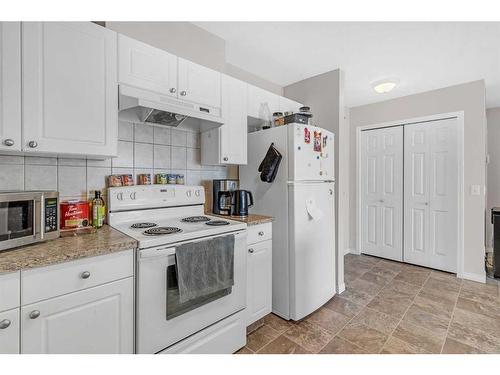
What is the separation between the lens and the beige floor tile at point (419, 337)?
5.87ft

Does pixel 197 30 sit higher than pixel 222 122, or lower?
higher

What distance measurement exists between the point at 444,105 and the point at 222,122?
120 inches

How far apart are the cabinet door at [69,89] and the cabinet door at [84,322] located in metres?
0.77

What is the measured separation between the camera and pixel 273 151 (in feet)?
6.97

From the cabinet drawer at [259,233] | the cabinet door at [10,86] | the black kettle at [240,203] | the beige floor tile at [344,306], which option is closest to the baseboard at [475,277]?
the beige floor tile at [344,306]

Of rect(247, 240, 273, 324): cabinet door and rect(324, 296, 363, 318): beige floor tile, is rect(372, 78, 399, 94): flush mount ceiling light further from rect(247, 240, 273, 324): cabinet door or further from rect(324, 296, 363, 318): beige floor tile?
rect(324, 296, 363, 318): beige floor tile

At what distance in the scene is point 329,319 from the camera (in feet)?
7.07

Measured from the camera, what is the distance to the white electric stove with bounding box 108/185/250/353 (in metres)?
1.31

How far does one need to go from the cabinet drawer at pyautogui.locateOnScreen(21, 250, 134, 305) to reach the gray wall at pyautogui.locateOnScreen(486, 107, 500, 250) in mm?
5293

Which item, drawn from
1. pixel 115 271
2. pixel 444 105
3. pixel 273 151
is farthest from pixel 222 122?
pixel 444 105

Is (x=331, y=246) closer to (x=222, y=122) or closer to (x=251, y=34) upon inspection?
(x=222, y=122)

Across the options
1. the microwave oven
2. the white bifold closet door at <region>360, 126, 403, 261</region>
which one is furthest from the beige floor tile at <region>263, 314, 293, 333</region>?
the white bifold closet door at <region>360, 126, 403, 261</region>

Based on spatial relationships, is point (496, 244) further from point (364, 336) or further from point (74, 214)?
point (74, 214)

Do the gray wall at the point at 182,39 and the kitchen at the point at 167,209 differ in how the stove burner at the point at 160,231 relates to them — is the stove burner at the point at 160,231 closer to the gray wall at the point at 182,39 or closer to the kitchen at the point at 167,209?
the kitchen at the point at 167,209
